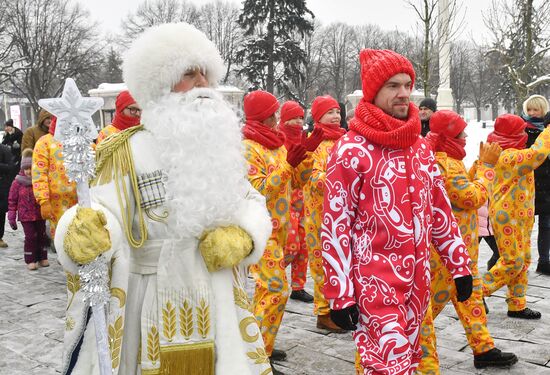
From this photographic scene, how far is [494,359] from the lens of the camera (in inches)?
166

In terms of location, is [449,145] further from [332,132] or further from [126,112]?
[126,112]

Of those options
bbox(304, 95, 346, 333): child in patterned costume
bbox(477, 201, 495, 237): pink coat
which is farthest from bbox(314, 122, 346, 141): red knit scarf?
bbox(477, 201, 495, 237): pink coat

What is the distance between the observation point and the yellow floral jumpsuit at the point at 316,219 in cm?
522

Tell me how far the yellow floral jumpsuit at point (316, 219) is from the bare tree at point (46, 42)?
92.9 ft

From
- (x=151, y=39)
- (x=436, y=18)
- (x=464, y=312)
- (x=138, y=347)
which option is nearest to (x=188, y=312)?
(x=138, y=347)

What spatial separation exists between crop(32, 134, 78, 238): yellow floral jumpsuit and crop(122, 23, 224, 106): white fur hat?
394 cm

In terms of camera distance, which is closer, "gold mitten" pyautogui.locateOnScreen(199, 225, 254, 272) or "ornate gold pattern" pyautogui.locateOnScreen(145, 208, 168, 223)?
"gold mitten" pyautogui.locateOnScreen(199, 225, 254, 272)

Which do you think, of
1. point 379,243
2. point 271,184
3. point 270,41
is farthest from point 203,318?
point 270,41

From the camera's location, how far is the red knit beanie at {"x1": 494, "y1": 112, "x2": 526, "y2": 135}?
5132mm

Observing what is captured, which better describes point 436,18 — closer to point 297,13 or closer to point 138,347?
point 138,347

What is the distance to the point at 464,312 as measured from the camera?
4199 millimetres

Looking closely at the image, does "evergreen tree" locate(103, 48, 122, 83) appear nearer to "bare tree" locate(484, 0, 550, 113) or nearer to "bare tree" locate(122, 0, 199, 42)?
"bare tree" locate(122, 0, 199, 42)

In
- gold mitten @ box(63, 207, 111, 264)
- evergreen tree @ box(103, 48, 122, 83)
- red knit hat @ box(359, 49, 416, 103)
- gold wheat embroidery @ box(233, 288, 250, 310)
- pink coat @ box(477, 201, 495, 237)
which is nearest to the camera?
gold mitten @ box(63, 207, 111, 264)

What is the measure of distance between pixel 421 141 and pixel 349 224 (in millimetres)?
631
